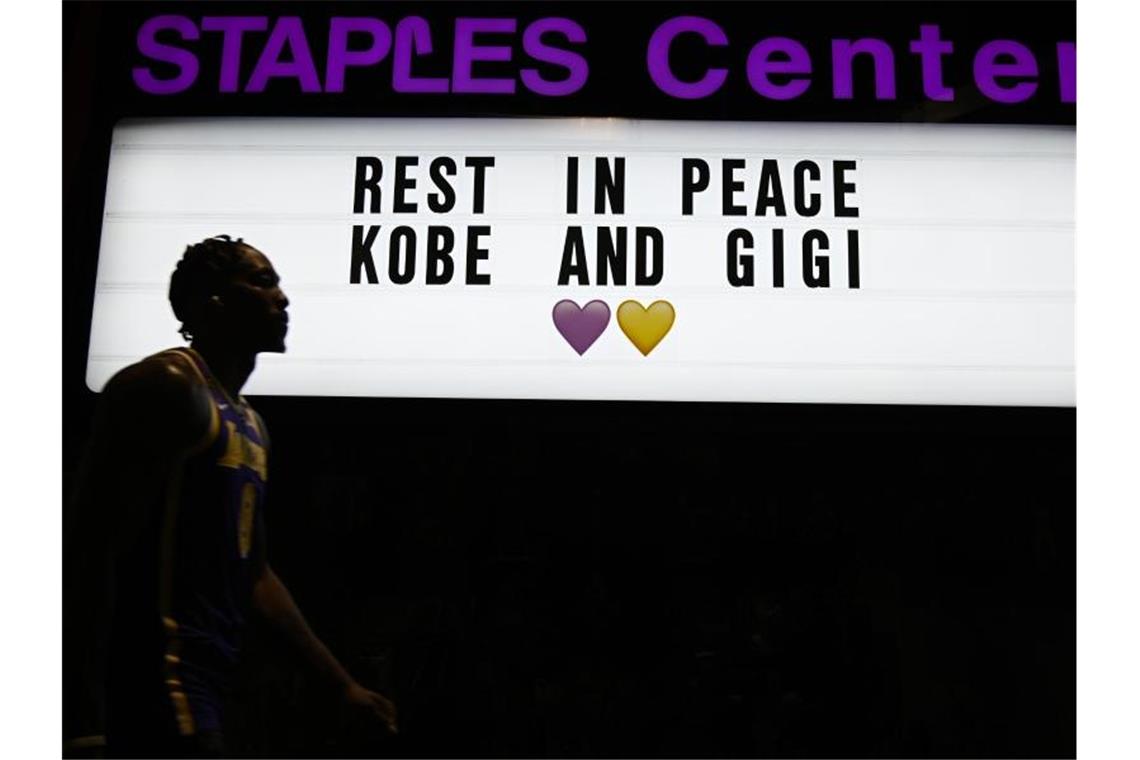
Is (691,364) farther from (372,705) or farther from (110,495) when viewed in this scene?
(110,495)

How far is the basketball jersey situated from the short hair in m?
0.20

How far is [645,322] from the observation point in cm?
367

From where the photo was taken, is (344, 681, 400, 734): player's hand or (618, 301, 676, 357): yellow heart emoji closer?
(344, 681, 400, 734): player's hand

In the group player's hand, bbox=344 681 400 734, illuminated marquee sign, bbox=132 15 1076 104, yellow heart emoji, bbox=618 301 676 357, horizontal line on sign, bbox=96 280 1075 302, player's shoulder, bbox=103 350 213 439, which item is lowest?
player's hand, bbox=344 681 400 734

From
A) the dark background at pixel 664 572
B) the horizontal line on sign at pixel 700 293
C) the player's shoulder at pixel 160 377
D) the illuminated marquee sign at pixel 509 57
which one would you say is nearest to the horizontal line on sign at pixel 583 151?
the illuminated marquee sign at pixel 509 57

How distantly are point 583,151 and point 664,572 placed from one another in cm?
144

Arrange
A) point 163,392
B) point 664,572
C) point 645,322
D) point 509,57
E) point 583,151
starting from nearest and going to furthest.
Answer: point 163,392 < point 664,572 < point 645,322 < point 583,151 < point 509,57

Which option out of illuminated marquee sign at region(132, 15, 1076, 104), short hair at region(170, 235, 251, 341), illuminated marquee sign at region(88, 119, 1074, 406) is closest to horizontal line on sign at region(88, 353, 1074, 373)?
illuminated marquee sign at region(88, 119, 1074, 406)

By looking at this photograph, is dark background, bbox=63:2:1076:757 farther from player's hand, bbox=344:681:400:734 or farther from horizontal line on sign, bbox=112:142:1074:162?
horizontal line on sign, bbox=112:142:1074:162

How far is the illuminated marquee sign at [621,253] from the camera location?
3.64 m

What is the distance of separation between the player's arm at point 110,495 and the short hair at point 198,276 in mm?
306

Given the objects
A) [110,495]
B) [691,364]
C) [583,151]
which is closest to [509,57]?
[583,151]

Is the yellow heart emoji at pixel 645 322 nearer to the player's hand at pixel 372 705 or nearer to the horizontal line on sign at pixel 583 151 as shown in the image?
the horizontal line on sign at pixel 583 151

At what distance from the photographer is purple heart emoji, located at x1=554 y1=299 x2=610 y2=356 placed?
367 cm
